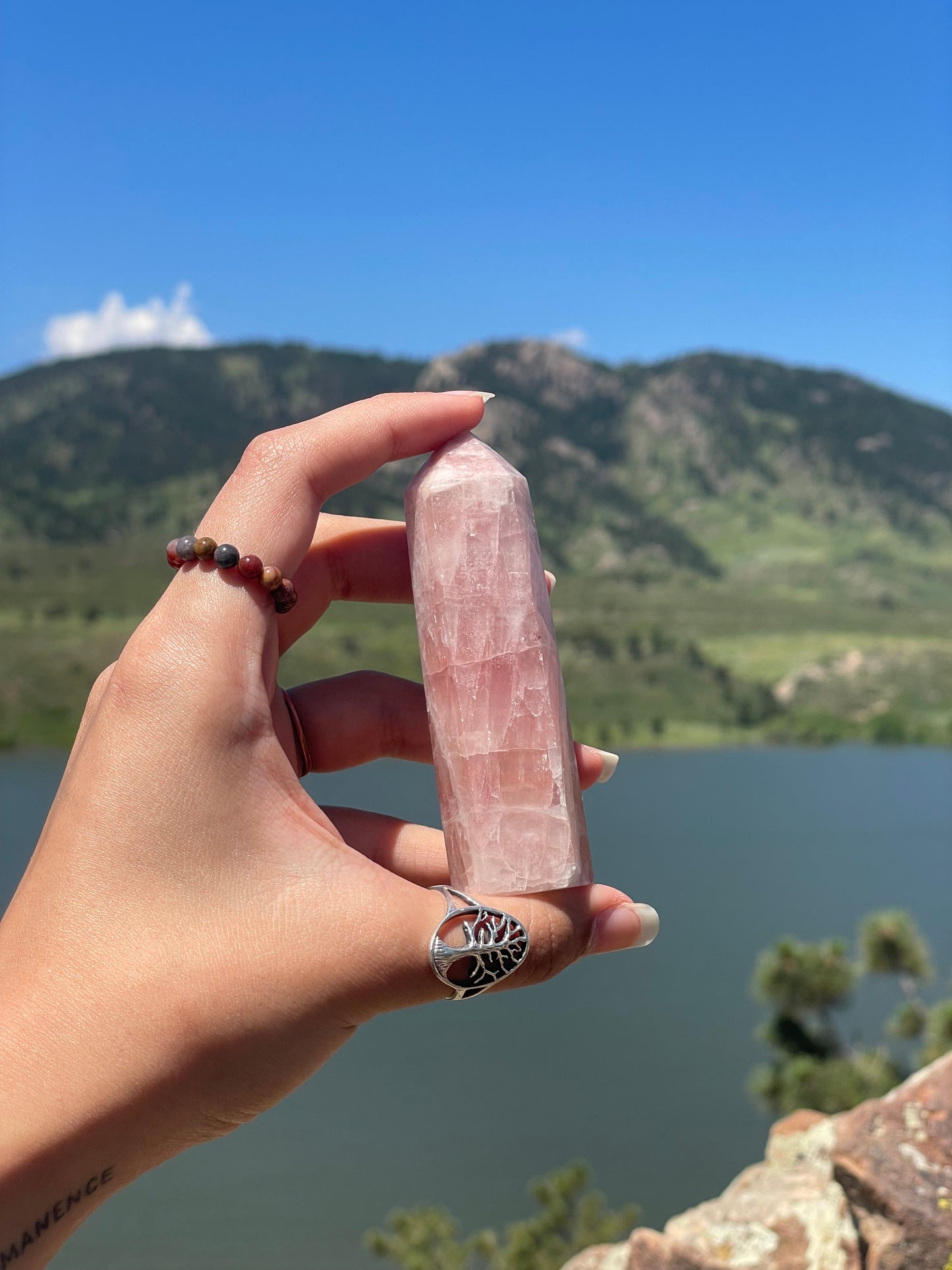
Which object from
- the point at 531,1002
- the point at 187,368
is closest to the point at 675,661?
the point at 531,1002

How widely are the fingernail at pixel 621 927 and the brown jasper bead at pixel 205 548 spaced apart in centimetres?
81

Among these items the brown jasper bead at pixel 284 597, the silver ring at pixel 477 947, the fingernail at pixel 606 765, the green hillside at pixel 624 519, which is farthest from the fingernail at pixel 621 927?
the green hillside at pixel 624 519

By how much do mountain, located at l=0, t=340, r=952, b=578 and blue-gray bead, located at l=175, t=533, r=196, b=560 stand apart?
71.1 meters

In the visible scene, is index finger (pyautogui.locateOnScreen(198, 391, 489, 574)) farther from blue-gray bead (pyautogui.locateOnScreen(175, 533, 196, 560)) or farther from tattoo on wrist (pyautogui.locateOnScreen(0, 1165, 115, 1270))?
tattoo on wrist (pyautogui.locateOnScreen(0, 1165, 115, 1270))

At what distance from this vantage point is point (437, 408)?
5.30 feet

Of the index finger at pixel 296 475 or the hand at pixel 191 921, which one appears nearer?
the hand at pixel 191 921

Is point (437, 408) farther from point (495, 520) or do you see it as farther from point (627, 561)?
point (627, 561)

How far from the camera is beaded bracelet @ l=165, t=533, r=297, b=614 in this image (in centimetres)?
137

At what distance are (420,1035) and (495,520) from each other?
27.0 meters

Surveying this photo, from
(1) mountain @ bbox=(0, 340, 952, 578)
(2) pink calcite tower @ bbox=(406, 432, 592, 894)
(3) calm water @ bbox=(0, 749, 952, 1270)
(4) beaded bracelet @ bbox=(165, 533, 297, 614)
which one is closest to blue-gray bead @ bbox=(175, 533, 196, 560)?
(4) beaded bracelet @ bbox=(165, 533, 297, 614)

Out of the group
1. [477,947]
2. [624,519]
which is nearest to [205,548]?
[477,947]

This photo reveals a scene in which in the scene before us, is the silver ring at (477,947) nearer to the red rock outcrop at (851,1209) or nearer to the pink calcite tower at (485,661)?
the pink calcite tower at (485,661)

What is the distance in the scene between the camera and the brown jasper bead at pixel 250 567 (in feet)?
4.54

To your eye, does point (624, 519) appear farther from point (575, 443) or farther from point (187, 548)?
point (187, 548)
